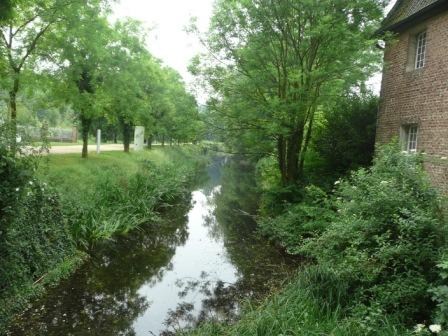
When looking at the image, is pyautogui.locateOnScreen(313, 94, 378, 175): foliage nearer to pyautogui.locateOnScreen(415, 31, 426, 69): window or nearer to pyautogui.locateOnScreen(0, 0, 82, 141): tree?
pyautogui.locateOnScreen(415, 31, 426, 69): window

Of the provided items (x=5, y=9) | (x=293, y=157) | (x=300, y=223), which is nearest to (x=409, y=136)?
(x=293, y=157)

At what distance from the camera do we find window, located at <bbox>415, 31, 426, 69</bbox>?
12.4 meters

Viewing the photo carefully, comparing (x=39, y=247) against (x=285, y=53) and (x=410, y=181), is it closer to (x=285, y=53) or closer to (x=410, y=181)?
(x=410, y=181)

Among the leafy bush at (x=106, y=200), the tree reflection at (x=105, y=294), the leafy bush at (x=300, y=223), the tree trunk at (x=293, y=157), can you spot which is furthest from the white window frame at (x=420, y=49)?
the leafy bush at (x=106, y=200)

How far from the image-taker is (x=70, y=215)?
9.77 m

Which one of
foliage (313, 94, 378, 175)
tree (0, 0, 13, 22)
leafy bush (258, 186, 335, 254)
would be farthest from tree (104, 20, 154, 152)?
foliage (313, 94, 378, 175)

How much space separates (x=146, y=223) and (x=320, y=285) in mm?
8300

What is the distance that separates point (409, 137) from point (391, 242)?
7723mm

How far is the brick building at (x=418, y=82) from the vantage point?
1090 cm

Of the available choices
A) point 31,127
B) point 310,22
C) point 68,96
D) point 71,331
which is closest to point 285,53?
point 310,22

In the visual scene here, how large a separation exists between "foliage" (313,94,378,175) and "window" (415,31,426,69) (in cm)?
290

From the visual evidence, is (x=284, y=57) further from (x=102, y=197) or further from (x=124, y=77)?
(x=102, y=197)

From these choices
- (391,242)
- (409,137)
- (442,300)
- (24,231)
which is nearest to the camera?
(442,300)

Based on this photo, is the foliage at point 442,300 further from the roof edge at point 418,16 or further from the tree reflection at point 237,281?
the roof edge at point 418,16
